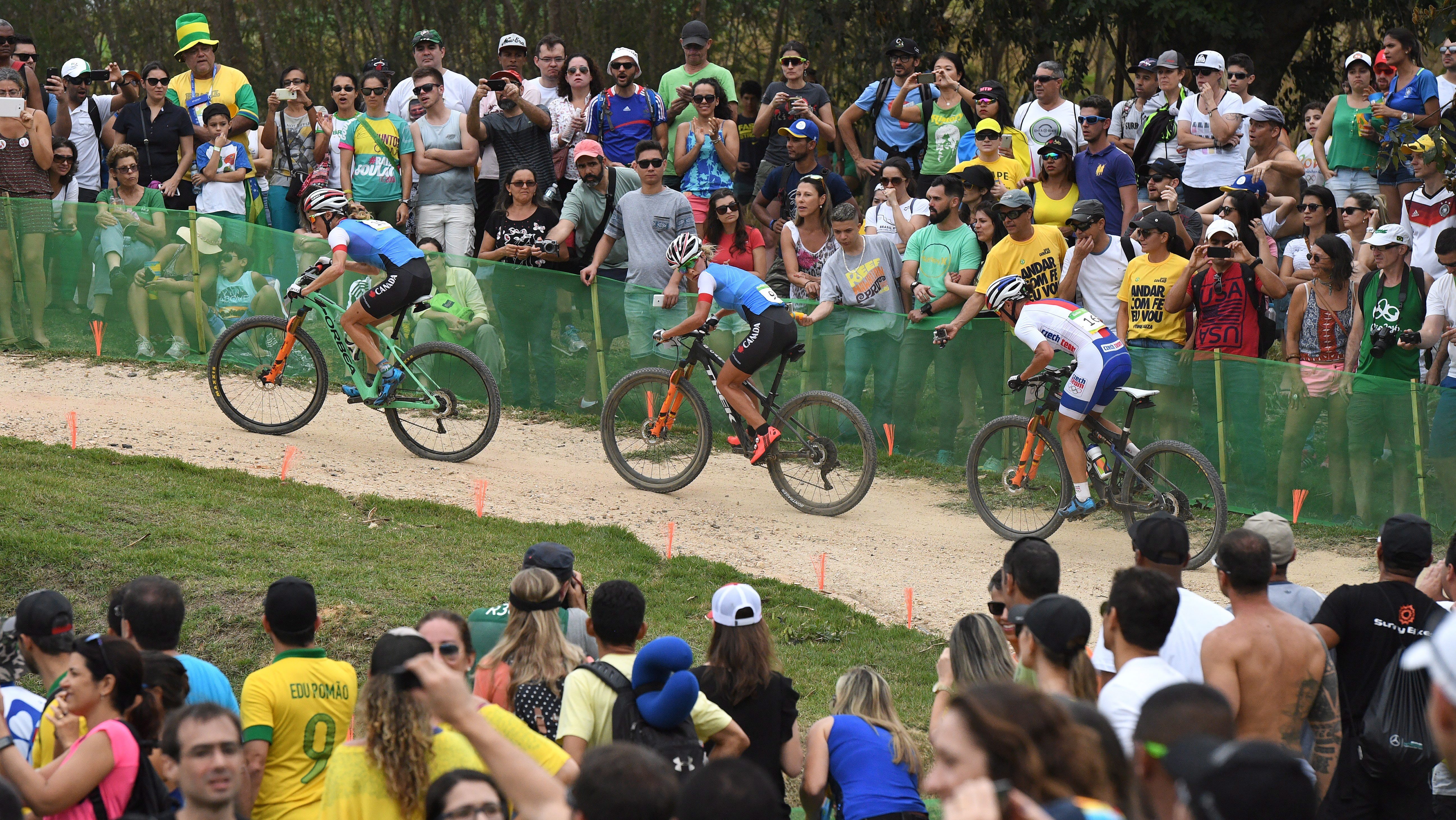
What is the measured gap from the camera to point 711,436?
1130 cm

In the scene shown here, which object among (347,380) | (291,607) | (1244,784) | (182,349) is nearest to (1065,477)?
(347,380)

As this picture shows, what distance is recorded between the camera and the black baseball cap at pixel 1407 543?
5.29 meters

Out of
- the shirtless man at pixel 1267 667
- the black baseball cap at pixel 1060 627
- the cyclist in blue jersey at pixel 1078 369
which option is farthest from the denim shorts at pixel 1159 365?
the black baseball cap at pixel 1060 627

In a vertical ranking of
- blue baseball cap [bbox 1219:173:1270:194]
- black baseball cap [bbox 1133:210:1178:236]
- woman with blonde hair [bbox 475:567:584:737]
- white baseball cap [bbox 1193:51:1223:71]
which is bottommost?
woman with blonde hair [bbox 475:567:584:737]

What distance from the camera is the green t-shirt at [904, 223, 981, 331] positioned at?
460 inches

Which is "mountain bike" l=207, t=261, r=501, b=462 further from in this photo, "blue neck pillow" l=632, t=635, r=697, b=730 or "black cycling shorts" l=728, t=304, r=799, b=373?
"blue neck pillow" l=632, t=635, r=697, b=730

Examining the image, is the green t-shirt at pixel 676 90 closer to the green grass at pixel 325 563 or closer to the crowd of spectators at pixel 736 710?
the green grass at pixel 325 563

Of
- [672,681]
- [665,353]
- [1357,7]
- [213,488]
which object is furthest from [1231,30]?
[672,681]

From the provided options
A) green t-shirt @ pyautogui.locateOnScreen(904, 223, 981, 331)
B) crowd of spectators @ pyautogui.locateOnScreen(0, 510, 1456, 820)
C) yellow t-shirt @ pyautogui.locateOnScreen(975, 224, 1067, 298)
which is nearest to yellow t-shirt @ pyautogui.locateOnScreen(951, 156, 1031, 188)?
green t-shirt @ pyautogui.locateOnScreen(904, 223, 981, 331)

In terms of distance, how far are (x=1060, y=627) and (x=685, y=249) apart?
23.0 feet

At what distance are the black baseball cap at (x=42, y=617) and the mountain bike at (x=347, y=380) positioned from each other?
249 inches

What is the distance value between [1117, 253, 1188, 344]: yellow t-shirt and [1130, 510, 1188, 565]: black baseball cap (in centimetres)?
564

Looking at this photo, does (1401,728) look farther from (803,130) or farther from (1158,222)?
(803,130)

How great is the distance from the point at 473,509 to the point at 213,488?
1.82 meters
